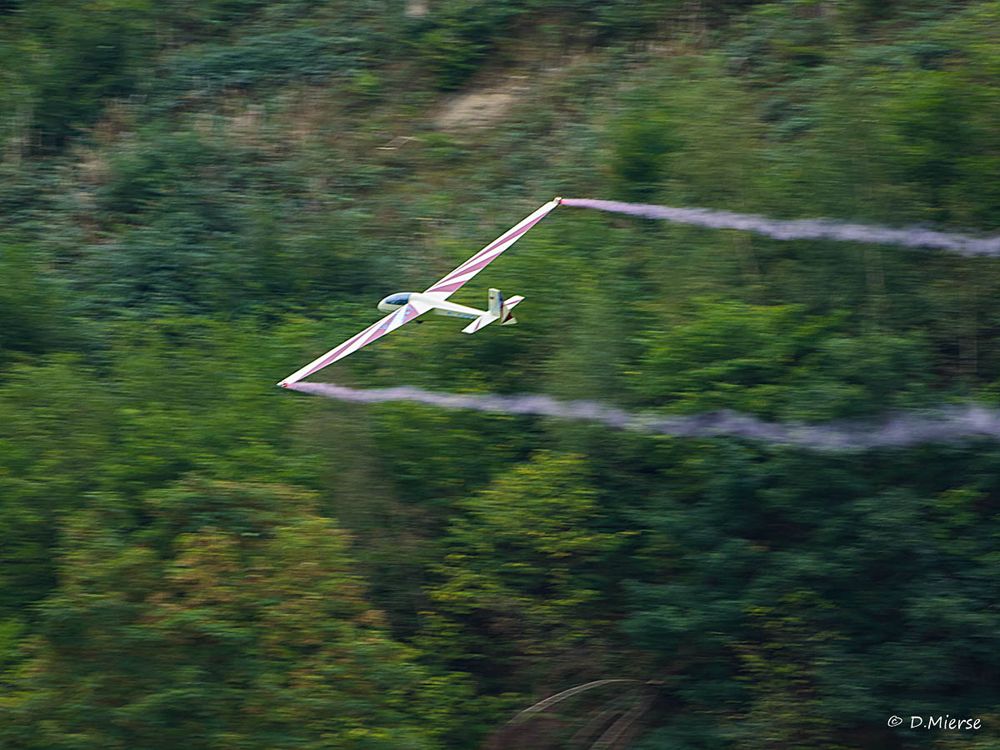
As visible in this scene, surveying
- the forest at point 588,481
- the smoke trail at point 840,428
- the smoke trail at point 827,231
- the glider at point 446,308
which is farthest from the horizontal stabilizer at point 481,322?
the smoke trail at point 827,231

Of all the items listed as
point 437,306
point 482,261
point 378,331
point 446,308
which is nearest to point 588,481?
point 446,308

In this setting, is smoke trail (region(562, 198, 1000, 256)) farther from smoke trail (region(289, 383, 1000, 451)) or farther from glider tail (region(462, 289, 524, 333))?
smoke trail (region(289, 383, 1000, 451))

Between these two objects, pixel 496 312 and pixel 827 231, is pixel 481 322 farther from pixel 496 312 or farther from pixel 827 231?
pixel 827 231

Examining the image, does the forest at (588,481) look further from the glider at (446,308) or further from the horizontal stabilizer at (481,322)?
the horizontal stabilizer at (481,322)

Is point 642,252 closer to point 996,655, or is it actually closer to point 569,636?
point 569,636

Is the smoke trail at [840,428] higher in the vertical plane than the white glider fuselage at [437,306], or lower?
lower

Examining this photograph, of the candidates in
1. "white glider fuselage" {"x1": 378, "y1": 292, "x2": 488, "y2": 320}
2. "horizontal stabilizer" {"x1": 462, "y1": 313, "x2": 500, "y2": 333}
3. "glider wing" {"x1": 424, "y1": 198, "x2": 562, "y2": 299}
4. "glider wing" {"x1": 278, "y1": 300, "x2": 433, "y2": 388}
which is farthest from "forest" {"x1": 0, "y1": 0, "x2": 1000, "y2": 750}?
"horizontal stabilizer" {"x1": 462, "y1": 313, "x2": 500, "y2": 333}
